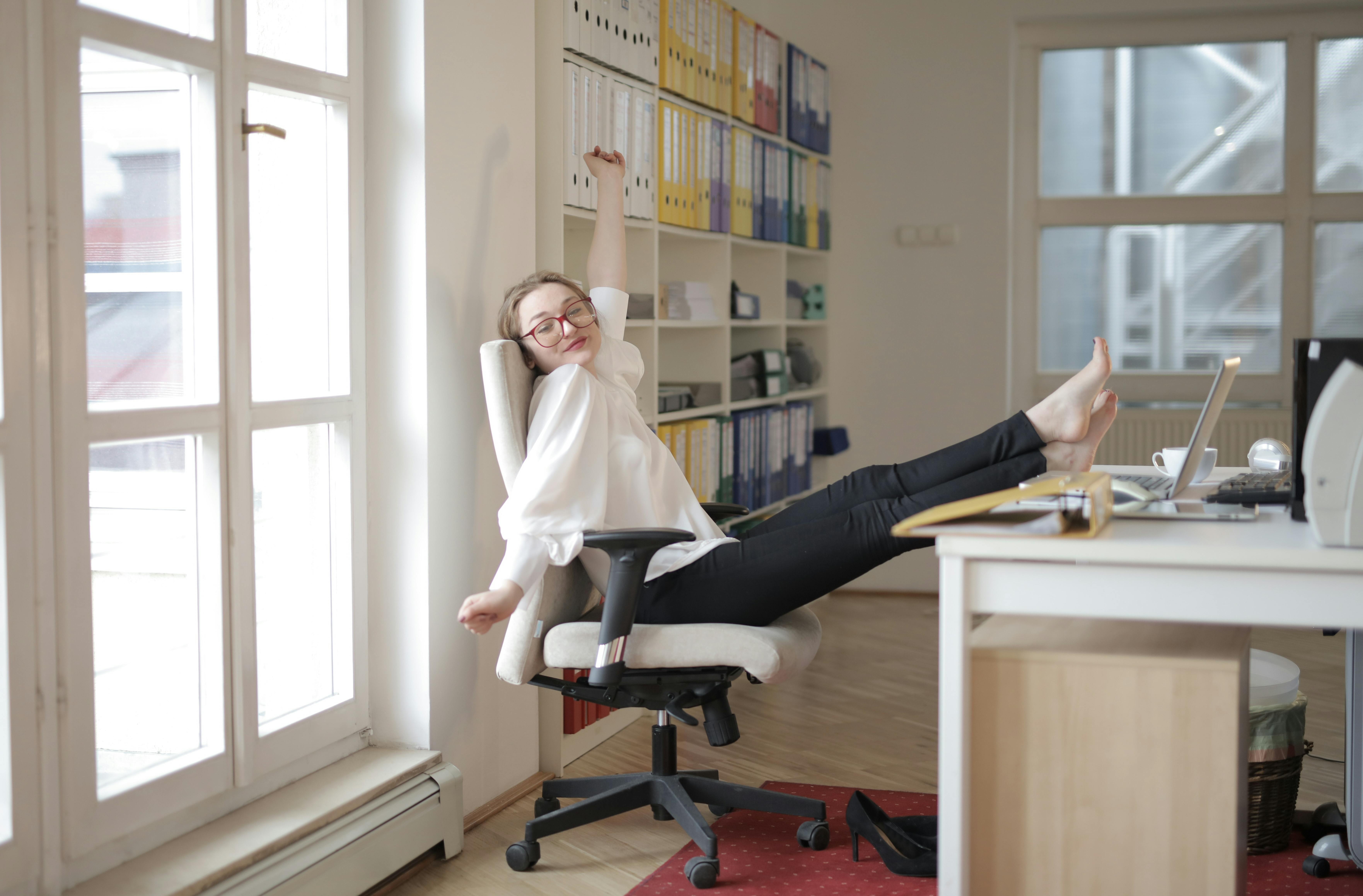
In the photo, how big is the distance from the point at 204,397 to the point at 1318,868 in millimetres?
2141

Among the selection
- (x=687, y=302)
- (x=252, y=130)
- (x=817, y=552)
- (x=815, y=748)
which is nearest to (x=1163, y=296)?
(x=687, y=302)

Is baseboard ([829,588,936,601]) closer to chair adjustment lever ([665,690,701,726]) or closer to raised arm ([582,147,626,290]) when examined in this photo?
raised arm ([582,147,626,290])

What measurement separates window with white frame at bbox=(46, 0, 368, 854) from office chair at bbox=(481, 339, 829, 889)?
0.35 meters

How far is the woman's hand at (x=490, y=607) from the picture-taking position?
1875 mm

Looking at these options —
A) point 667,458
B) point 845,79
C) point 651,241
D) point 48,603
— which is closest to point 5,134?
point 48,603

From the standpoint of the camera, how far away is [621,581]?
2.00 m

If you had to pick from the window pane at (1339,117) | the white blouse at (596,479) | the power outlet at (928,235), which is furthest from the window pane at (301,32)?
the window pane at (1339,117)

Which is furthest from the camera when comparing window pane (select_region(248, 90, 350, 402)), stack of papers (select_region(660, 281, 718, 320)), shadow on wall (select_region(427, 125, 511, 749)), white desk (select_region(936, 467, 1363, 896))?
stack of papers (select_region(660, 281, 718, 320))

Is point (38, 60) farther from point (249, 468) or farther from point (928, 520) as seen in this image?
point (928, 520)

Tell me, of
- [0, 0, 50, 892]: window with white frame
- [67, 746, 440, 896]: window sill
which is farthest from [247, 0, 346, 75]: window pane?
[67, 746, 440, 896]: window sill

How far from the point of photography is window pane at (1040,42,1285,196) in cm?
462

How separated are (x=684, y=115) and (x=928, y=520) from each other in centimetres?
218

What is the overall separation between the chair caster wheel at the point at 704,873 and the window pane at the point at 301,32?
1.62m

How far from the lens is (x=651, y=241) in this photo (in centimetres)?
320
